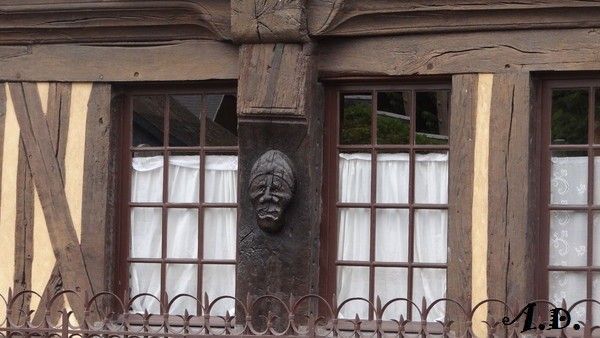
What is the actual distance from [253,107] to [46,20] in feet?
5.02

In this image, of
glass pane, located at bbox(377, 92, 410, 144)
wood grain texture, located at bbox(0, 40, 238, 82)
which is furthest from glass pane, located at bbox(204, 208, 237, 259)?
glass pane, located at bbox(377, 92, 410, 144)

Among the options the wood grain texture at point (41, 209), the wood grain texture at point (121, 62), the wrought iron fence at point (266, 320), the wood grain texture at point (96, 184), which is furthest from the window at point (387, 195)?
the wood grain texture at point (41, 209)

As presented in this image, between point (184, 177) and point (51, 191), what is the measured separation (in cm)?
82

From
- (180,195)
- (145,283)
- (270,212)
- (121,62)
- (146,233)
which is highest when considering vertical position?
(121,62)

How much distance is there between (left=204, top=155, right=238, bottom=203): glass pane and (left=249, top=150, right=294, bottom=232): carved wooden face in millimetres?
449

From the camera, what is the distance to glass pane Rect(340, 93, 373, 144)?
7543 mm

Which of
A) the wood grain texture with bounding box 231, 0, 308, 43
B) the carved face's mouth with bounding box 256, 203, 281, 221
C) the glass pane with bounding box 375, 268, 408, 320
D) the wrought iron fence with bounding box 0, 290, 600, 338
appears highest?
the wood grain texture with bounding box 231, 0, 308, 43

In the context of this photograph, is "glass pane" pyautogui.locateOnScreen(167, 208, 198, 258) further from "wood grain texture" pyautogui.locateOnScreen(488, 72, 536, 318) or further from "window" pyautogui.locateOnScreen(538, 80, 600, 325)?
"window" pyautogui.locateOnScreen(538, 80, 600, 325)

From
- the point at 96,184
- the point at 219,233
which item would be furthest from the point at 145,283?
the point at 96,184

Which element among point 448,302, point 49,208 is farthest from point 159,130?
point 448,302

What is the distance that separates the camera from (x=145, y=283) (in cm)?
792

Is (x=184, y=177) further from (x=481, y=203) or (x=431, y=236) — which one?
(x=481, y=203)

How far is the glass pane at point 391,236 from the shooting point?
749 centimetres

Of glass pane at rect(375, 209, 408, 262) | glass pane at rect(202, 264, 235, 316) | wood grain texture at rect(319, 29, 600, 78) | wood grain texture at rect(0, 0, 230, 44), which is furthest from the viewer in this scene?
glass pane at rect(202, 264, 235, 316)
